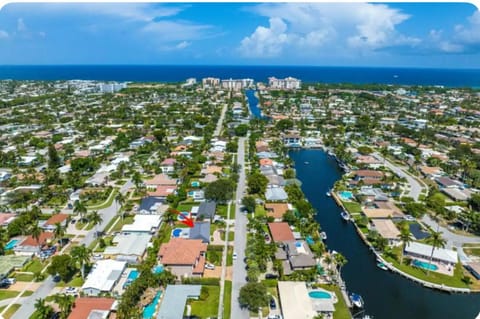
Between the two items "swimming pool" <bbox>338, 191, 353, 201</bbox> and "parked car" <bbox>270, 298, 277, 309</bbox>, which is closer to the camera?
"parked car" <bbox>270, 298, 277, 309</bbox>

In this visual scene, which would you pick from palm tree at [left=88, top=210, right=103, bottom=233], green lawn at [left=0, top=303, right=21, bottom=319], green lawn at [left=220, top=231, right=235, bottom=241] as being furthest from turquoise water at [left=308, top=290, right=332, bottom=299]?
palm tree at [left=88, top=210, right=103, bottom=233]

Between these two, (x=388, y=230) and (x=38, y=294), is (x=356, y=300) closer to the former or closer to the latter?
(x=388, y=230)

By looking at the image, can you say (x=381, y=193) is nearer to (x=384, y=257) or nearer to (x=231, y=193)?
(x=384, y=257)

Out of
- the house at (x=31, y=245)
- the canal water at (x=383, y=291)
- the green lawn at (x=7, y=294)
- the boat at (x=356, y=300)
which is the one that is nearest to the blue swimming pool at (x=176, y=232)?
the house at (x=31, y=245)

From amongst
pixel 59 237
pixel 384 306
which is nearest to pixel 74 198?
pixel 59 237

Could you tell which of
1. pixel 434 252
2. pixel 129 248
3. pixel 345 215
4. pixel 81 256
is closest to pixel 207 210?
pixel 129 248

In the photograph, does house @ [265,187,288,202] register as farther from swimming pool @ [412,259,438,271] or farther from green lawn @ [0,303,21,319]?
green lawn @ [0,303,21,319]
